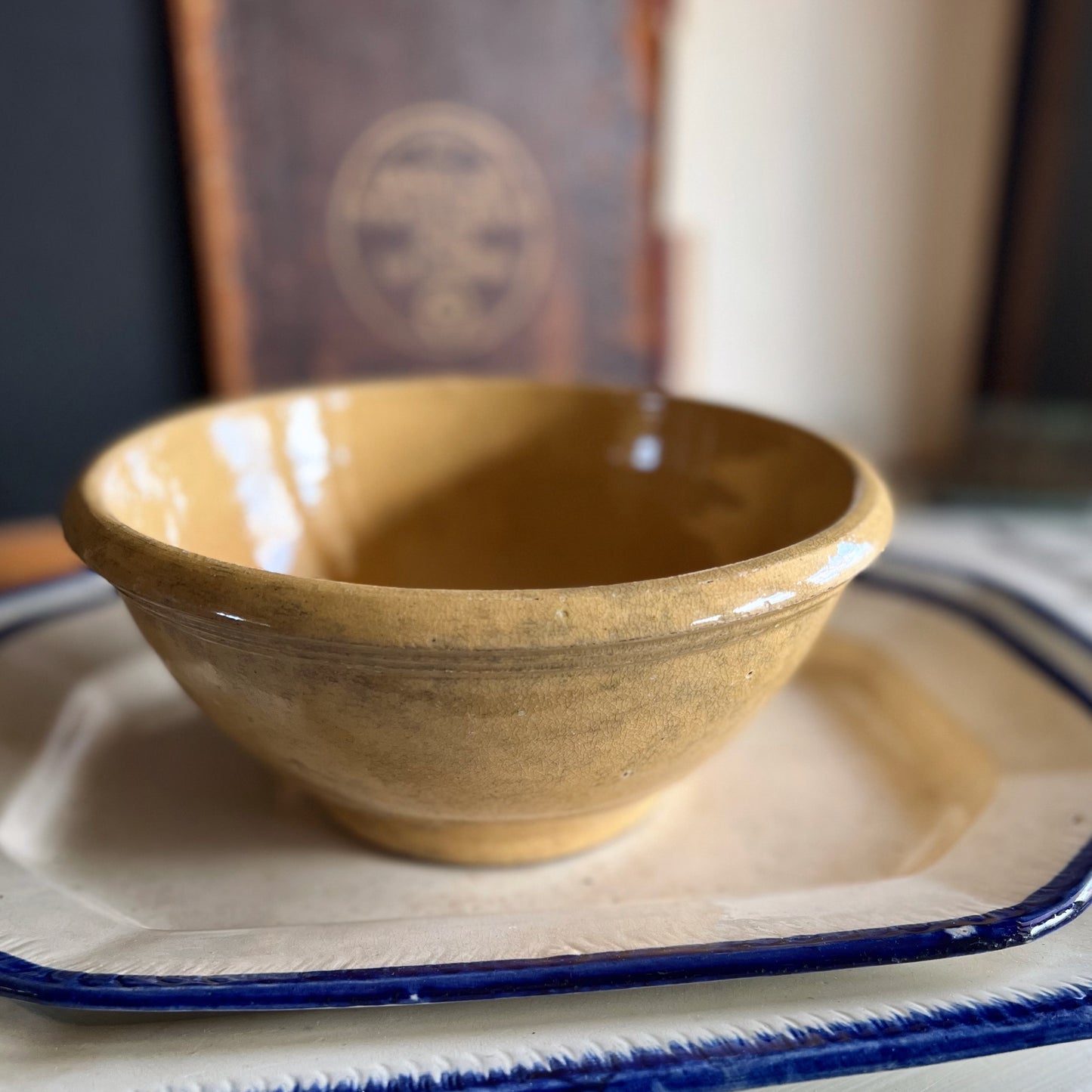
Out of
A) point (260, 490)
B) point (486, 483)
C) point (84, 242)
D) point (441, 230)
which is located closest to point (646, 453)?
point (486, 483)

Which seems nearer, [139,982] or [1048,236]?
[139,982]

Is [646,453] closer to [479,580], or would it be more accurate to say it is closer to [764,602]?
[479,580]

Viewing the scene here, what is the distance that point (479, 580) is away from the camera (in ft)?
2.04

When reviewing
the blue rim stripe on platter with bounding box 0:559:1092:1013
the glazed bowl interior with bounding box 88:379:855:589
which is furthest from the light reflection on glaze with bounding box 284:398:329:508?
the blue rim stripe on platter with bounding box 0:559:1092:1013

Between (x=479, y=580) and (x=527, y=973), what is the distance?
0.99 feet

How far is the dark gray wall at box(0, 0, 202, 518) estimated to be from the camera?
715mm

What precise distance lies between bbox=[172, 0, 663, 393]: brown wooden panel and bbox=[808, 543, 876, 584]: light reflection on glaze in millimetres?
503

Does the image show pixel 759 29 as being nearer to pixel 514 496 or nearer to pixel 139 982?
pixel 514 496

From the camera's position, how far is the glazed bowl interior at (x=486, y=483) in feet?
1.80

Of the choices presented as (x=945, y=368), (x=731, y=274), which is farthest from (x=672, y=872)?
(x=945, y=368)

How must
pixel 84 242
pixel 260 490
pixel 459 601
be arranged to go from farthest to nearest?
pixel 84 242, pixel 260 490, pixel 459 601

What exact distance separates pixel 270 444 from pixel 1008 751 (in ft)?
1.33

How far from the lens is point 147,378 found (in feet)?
2.61

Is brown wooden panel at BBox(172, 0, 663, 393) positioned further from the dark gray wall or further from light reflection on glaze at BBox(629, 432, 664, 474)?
light reflection on glaze at BBox(629, 432, 664, 474)
